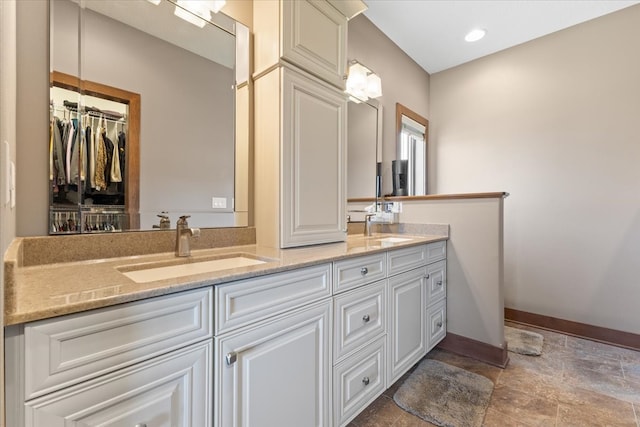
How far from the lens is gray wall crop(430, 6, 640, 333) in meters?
2.32

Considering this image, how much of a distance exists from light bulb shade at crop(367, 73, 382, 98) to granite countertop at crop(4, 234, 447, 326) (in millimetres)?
1674

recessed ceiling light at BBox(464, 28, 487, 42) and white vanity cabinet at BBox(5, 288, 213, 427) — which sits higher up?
recessed ceiling light at BBox(464, 28, 487, 42)

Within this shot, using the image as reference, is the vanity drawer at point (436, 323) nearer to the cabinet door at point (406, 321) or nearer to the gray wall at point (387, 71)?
the cabinet door at point (406, 321)

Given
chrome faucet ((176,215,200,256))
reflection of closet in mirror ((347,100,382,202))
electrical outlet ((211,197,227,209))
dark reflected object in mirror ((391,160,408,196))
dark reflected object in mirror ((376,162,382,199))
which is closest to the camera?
chrome faucet ((176,215,200,256))

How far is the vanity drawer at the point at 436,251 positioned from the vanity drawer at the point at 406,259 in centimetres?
7

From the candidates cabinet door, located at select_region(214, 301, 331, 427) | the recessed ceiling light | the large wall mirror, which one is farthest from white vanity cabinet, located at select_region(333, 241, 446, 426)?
the recessed ceiling light

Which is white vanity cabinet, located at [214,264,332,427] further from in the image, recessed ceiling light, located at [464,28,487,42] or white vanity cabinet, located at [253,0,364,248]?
recessed ceiling light, located at [464,28,487,42]

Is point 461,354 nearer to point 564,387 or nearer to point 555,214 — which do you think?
point 564,387

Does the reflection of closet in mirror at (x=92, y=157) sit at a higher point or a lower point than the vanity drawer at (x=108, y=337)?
higher

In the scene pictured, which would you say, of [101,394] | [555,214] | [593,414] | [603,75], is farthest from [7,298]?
[603,75]

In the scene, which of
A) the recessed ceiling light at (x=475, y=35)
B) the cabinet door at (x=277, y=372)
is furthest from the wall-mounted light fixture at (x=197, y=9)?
the recessed ceiling light at (x=475, y=35)

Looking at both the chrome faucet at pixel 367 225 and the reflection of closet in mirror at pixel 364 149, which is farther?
the chrome faucet at pixel 367 225

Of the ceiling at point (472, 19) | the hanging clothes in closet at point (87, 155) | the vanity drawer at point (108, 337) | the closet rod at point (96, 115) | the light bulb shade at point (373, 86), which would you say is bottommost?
the vanity drawer at point (108, 337)

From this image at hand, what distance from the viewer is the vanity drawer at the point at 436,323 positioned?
6.54 ft
